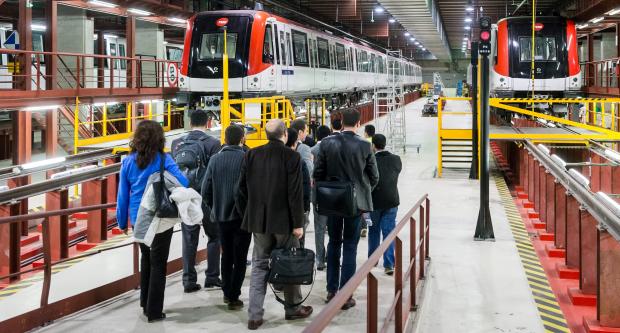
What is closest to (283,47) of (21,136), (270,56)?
(270,56)

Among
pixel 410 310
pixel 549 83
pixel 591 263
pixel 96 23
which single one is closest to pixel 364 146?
pixel 410 310

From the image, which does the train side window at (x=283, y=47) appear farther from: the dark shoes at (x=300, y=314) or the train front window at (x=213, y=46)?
the dark shoes at (x=300, y=314)

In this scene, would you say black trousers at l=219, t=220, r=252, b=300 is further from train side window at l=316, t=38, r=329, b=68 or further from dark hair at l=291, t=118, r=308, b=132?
train side window at l=316, t=38, r=329, b=68

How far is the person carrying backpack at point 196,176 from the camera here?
6062mm

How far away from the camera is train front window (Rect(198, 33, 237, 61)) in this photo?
15789 mm

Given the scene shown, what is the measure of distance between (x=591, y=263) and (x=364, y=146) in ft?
8.07

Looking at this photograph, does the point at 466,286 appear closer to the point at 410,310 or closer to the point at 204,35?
the point at 410,310

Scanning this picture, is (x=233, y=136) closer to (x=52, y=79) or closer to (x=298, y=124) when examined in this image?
(x=298, y=124)

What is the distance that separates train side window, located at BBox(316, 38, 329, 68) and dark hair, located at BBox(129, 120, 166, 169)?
16002 mm

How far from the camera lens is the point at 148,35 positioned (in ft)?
81.9

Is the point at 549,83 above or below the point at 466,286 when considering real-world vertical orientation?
above

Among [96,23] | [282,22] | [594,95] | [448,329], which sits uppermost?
[96,23]

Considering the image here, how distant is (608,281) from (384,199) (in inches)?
84.8

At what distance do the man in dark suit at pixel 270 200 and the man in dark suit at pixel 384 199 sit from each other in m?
1.71
